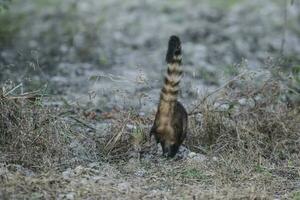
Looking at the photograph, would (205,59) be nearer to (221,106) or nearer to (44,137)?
(221,106)

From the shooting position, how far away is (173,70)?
6324 millimetres

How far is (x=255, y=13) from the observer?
14.6m

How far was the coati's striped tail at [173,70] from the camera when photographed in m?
6.25

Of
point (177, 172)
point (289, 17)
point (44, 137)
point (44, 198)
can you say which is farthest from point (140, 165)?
point (289, 17)

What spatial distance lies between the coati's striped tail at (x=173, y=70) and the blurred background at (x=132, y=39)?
199 centimetres

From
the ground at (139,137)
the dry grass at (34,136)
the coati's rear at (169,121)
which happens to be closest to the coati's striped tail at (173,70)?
the coati's rear at (169,121)

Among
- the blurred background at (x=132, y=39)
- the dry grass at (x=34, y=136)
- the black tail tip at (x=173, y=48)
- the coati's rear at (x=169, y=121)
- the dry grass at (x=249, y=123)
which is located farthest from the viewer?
the blurred background at (x=132, y=39)

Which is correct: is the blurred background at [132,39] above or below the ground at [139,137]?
above

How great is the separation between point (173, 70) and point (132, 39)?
6.62 meters

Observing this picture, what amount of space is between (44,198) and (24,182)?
0.69 ft

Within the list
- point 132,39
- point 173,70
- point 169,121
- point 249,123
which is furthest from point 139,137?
point 132,39

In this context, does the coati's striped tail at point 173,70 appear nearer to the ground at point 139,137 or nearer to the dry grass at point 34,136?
the ground at point 139,137

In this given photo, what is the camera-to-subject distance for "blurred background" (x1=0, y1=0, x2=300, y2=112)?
998 cm

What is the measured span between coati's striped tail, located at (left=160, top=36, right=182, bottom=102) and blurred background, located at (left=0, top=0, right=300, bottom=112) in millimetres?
1988
